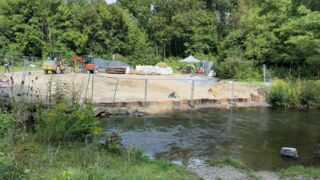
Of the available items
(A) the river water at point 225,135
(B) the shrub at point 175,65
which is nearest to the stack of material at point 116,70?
(B) the shrub at point 175,65

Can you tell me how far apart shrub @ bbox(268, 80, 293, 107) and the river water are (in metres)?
3.12

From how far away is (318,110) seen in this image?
2631 cm

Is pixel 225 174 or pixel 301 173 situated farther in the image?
pixel 301 173

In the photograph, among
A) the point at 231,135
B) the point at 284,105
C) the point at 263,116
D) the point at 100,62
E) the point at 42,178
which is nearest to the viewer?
the point at 42,178

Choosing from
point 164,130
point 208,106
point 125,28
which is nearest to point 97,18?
point 125,28

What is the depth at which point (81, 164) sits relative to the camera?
6984 millimetres

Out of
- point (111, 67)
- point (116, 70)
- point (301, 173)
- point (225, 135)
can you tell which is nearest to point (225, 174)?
point (301, 173)

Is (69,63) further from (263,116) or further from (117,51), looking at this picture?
(263,116)

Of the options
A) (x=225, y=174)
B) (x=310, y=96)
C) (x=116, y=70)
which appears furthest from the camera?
(x=116, y=70)

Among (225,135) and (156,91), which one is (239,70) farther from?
(225,135)

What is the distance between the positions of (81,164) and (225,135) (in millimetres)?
10713

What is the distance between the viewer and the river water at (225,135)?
12.9 meters

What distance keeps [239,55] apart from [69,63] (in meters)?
21.3

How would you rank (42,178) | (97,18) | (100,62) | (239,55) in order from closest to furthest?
(42,178) → (239,55) → (100,62) → (97,18)
